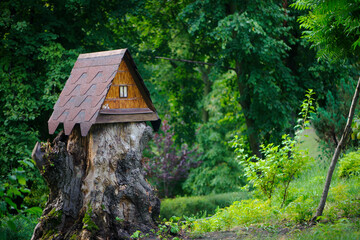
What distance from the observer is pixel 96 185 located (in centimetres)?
539

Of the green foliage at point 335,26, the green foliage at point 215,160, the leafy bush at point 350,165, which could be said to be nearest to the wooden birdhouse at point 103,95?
the green foliage at point 335,26

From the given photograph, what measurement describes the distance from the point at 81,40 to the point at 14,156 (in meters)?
4.30

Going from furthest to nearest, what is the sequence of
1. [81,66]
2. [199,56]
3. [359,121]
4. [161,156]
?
[161,156] < [199,56] < [81,66] < [359,121]

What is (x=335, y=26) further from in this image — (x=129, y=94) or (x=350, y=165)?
(x=350, y=165)

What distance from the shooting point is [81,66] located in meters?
6.00

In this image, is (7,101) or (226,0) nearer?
(7,101)

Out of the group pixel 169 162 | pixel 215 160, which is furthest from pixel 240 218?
pixel 169 162

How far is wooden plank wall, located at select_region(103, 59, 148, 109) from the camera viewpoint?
5.54 m

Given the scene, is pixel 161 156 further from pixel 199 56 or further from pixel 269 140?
pixel 269 140

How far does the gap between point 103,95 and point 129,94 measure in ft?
1.61

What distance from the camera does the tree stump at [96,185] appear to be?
17.5 feet

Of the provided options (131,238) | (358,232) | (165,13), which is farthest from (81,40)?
(358,232)

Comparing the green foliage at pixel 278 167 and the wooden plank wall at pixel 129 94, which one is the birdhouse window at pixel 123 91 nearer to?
the wooden plank wall at pixel 129 94

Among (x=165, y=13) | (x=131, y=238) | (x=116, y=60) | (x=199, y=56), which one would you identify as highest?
(x=165, y=13)
